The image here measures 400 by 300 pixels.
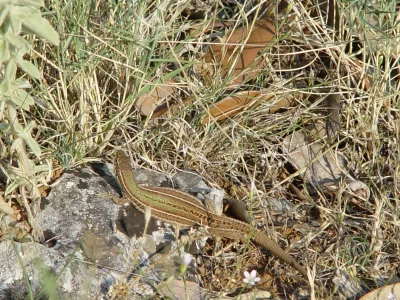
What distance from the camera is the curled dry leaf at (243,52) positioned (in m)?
3.84

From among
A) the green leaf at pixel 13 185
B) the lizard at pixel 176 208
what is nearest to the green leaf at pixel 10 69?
the green leaf at pixel 13 185

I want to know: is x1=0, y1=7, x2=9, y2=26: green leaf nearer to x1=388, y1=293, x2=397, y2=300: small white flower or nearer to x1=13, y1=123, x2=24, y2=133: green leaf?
x1=13, y1=123, x2=24, y2=133: green leaf

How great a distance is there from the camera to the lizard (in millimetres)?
3408

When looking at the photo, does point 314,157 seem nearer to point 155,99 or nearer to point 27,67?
point 155,99

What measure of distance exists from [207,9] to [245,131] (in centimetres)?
95

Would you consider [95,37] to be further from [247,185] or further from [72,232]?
[247,185]

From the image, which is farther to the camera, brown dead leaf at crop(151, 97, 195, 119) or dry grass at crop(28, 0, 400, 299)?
brown dead leaf at crop(151, 97, 195, 119)

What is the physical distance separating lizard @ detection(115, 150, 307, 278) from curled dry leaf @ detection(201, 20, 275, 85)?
0.83m

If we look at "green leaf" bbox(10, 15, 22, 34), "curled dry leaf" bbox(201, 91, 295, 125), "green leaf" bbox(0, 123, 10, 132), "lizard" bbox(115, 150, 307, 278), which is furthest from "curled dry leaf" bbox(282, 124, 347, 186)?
"green leaf" bbox(10, 15, 22, 34)

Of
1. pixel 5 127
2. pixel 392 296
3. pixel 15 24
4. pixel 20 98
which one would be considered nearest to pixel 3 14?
pixel 15 24

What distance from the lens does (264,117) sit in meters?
3.94

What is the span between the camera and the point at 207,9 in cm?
409

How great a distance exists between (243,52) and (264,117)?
1.48 ft

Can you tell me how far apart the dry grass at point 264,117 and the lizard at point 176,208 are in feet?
0.45
